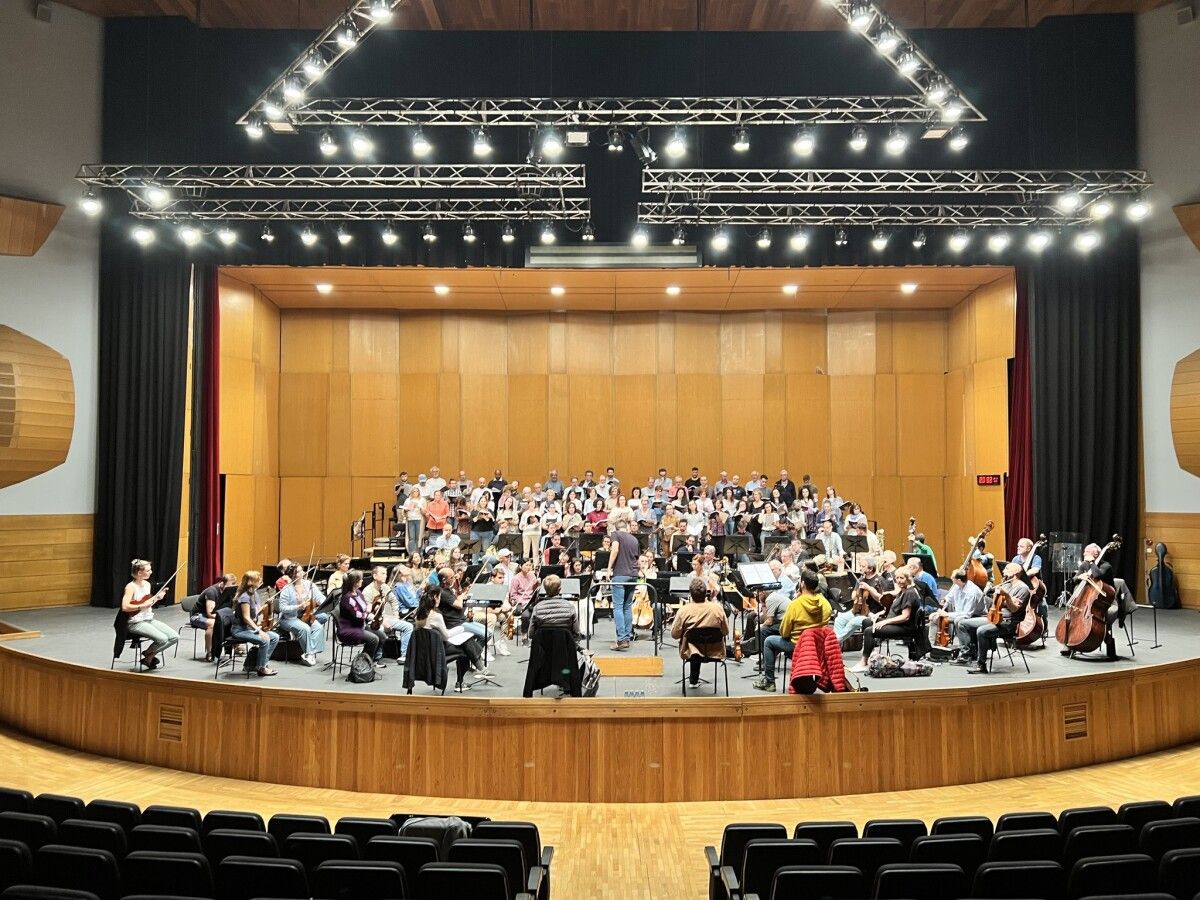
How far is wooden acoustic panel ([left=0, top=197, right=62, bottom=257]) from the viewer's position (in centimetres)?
1359

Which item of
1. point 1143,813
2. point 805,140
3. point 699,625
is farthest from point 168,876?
point 805,140

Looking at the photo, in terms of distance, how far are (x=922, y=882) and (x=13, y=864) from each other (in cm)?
355

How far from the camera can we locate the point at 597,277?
1675 centimetres

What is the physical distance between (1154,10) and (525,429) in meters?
13.4

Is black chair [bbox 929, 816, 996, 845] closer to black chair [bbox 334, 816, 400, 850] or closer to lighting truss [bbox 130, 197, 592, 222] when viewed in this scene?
black chair [bbox 334, 816, 400, 850]

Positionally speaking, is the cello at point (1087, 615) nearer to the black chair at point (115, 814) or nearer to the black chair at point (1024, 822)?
the black chair at point (1024, 822)

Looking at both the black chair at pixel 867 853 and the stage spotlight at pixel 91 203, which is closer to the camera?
the black chair at pixel 867 853

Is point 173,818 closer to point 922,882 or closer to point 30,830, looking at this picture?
point 30,830

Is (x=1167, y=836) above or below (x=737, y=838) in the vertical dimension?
above

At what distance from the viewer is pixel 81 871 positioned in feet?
11.9

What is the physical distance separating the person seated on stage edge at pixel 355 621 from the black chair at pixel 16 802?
→ 426 centimetres

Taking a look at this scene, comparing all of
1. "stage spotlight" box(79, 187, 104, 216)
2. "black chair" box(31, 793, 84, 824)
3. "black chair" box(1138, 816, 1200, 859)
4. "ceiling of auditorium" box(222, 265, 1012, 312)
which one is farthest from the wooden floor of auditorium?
"ceiling of auditorium" box(222, 265, 1012, 312)

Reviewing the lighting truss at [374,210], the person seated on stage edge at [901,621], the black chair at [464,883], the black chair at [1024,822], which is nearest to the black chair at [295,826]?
the black chair at [464,883]

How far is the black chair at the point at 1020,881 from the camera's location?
3613 millimetres
